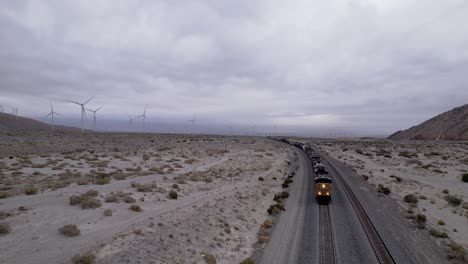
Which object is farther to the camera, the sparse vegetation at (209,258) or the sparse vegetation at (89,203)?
the sparse vegetation at (89,203)

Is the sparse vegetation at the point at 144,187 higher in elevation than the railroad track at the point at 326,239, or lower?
higher

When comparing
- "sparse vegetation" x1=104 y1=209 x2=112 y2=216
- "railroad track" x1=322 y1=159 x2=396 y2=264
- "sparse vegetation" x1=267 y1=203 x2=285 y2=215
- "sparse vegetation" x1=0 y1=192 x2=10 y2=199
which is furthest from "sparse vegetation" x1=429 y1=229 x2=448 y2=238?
"sparse vegetation" x1=0 y1=192 x2=10 y2=199

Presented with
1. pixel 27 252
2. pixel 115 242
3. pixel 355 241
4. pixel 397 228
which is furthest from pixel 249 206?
pixel 27 252

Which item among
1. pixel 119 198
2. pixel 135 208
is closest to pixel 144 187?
pixel 119 198

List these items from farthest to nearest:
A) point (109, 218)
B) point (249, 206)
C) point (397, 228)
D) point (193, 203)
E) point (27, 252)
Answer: point (249, 206) < point (193, 203) < point (397, 228) < point (109, 218) < point (27, 252)

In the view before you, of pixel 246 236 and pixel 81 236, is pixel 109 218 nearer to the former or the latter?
pixel 81 236

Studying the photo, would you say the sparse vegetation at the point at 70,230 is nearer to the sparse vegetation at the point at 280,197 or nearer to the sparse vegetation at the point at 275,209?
the sparse vegetation at the point at 275,209

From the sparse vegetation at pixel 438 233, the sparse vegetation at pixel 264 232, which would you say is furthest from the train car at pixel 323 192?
the sparse vegetation at pixel 438 233
